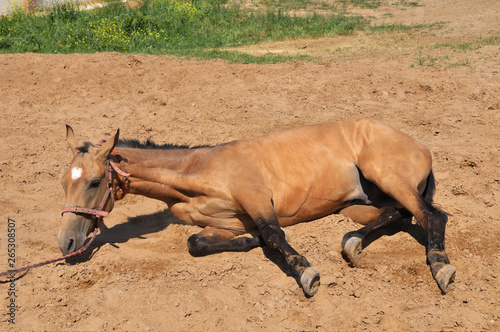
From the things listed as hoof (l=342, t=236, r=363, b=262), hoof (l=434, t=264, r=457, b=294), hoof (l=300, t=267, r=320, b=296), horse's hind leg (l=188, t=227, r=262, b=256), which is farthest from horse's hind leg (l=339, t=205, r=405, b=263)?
horse's hind leg (l=188, t=227, r=262, b=256)

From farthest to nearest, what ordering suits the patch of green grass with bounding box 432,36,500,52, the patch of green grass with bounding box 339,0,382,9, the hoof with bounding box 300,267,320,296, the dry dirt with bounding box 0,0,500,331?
the patch of green grass with bounding box 339,0,382,9, the patch of green grass with bounding box 432,36,500,52, the hoof with bounding box 300,267,320,296, the dry dirt with bounding box 0,0,500,331

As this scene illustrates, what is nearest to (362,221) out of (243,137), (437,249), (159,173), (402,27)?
(437,249)

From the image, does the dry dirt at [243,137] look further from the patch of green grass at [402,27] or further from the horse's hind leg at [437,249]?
the patch of green grass at [402,27]

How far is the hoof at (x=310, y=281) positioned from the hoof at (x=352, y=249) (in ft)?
1.92

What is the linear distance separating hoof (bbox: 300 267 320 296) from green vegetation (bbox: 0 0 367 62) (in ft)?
23.3

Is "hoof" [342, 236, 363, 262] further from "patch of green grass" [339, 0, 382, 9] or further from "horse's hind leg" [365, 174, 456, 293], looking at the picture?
"patch of green grass" [339, 0, 382, 9]

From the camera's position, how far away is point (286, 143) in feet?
17.5

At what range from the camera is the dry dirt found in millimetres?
3820

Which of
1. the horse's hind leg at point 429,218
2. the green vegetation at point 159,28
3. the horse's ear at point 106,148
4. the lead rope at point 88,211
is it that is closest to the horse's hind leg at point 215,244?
the lead rope at point 88,211

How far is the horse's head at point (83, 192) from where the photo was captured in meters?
4.29

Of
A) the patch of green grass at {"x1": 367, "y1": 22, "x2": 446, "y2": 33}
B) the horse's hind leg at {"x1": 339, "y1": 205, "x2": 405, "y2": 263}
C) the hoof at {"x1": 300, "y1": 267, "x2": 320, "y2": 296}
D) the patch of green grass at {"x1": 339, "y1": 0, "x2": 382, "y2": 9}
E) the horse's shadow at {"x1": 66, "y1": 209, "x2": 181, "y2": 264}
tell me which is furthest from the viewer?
the patch of green grass at {"x1": 339, "y1": 0, "x2": 382, "y2": 9}

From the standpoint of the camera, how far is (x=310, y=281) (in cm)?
392

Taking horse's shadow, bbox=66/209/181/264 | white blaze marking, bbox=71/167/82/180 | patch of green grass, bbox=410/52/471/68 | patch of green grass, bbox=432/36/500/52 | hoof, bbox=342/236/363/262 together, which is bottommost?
horse's shadow, bbox=66/209/181/264

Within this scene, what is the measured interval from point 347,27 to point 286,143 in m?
9.57
